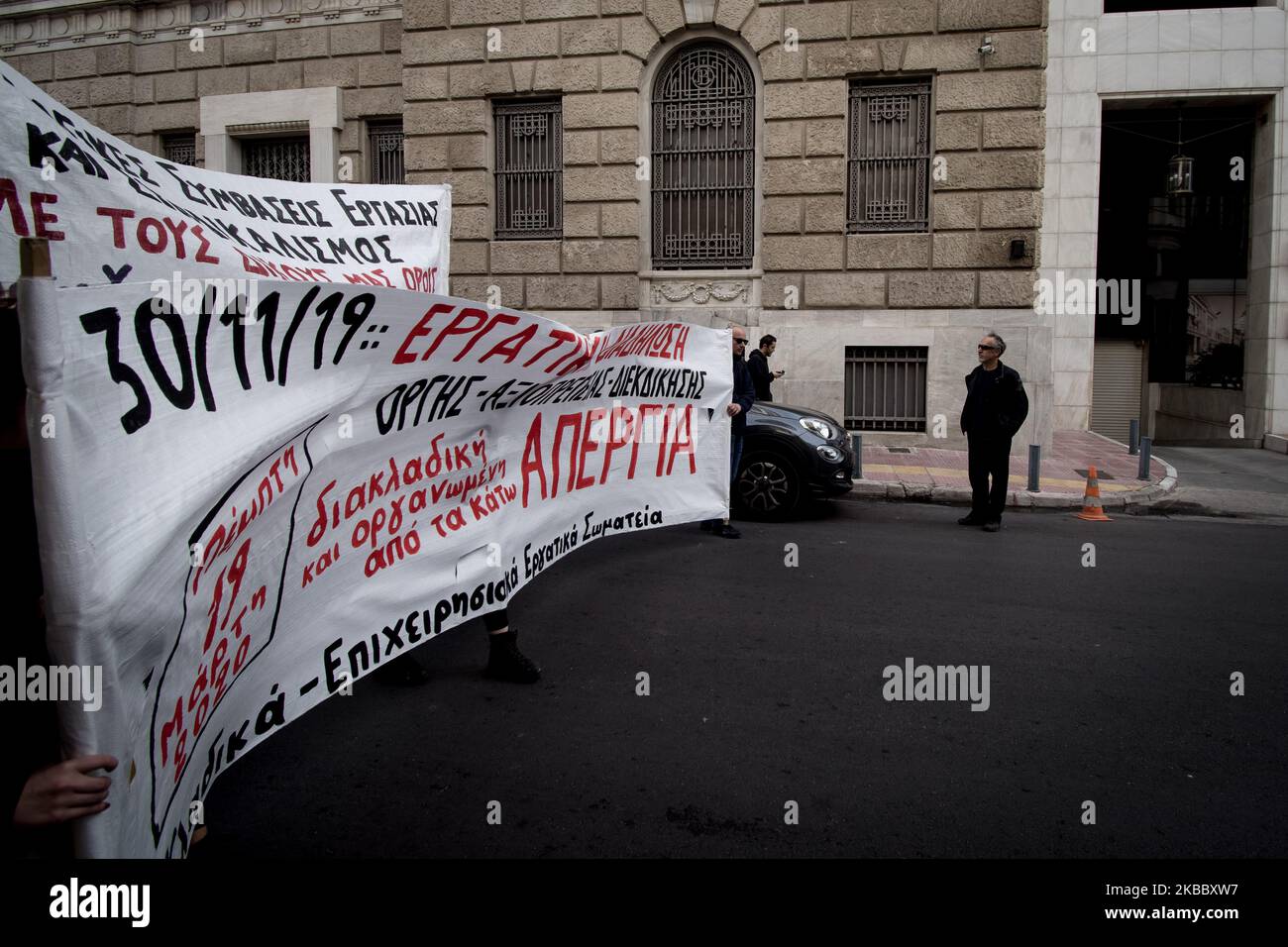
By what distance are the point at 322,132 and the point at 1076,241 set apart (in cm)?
1334

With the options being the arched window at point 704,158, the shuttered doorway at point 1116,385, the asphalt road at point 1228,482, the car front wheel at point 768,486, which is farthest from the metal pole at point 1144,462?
the shuttered doorway at point 1116,385

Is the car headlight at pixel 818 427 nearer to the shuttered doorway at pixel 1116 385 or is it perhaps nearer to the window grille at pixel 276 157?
the window grille at pixel 276 157

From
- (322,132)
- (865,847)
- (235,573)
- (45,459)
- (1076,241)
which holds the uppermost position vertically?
(322,132)

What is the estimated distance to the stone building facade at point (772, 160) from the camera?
14266mm

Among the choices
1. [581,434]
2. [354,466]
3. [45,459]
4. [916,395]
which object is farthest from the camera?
[916,395]

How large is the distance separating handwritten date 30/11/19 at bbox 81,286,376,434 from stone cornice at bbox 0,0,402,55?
15.6 meters

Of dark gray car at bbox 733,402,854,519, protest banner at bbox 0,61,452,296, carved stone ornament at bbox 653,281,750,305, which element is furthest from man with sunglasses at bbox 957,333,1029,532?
carved stone ornament at bbox 653,281,750,305

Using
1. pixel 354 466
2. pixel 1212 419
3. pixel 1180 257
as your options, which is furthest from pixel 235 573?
pixel 1180 257

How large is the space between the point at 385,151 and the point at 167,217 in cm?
1417

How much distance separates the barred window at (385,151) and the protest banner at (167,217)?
37.8ft

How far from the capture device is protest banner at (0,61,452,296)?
3.72m

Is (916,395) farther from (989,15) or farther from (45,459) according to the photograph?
(45,459)

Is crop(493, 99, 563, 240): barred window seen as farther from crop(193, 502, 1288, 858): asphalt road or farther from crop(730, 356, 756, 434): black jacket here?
crop(193, 502, 1288, 858): asphalt road

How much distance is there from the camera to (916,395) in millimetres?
15008
